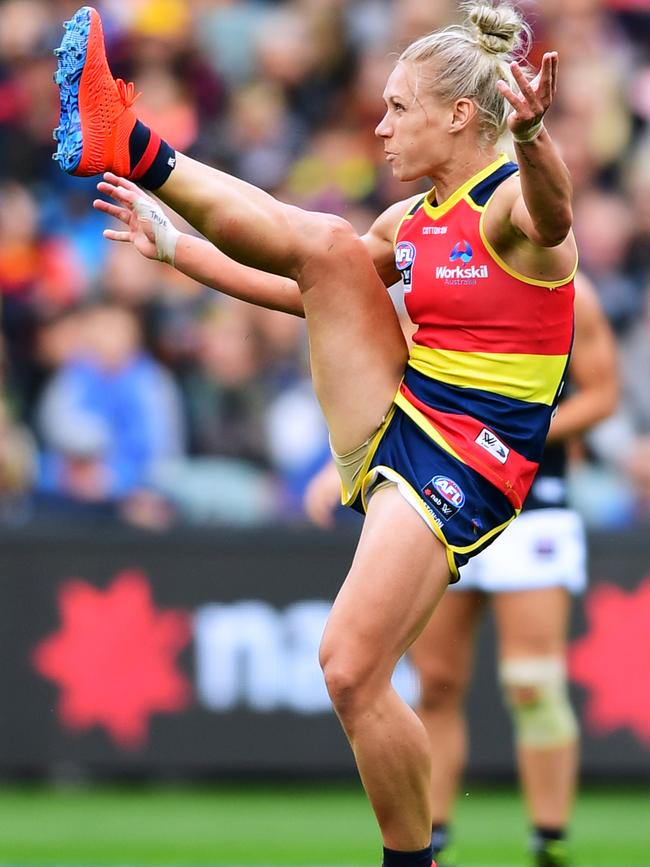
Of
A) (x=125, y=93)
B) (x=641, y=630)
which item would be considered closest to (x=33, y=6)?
(x=641, y=630)

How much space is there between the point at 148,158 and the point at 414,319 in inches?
32.6

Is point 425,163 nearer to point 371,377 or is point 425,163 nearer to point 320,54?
point 371,377

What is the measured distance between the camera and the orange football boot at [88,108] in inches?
157

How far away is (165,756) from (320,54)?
4.55 metres

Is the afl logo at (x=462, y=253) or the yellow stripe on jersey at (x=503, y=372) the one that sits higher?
the afl logo at (x=462, y=253)

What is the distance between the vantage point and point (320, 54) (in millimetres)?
9930

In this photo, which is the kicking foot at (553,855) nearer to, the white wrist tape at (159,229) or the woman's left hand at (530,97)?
the white wrist tape at (159,229)

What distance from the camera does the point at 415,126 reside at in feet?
13.9

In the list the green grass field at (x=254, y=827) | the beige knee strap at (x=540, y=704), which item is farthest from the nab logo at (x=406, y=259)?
the green grass field at (x=254, y=827)

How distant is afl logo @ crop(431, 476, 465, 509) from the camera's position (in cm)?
411

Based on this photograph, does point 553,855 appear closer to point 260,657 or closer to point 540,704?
point 540,704

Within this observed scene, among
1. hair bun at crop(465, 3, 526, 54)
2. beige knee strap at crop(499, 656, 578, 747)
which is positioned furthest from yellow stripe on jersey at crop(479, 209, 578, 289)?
beige knee strap at crop(499, 656, 578, 747)

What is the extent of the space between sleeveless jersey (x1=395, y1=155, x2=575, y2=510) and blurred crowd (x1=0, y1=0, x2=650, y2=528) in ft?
9.62

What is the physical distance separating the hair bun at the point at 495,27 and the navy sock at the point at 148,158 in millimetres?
876
